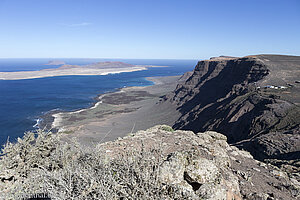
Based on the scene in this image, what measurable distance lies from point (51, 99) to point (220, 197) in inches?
2934

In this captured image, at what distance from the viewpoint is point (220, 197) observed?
450 cm

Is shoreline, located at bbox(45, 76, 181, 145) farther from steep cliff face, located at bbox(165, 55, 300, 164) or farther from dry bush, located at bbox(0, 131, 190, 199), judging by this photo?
dry bush, located at bbox(0, 131, 190, 199)

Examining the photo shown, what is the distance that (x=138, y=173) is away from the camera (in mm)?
4172

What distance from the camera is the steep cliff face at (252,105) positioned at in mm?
14953

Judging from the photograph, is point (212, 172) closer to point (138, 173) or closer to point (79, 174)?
point (138, 173)

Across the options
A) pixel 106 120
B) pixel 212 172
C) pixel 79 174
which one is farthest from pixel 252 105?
pixel 106 120

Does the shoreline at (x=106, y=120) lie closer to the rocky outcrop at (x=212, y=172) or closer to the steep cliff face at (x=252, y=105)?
the steep cliff face at (x=252, y=105)

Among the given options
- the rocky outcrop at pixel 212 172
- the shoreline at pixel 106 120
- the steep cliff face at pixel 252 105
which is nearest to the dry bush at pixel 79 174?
the rocky outcrop at pixel 212 172

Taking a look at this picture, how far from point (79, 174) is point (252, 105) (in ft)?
84.0

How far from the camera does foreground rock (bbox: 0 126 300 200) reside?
3.90 metres

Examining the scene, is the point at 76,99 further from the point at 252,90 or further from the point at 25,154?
the point at 25,154

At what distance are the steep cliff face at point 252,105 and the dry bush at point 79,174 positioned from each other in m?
12.2

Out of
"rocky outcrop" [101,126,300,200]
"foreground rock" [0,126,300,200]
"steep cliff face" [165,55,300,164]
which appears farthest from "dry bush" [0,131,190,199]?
"steep cliff face" [165,55,300,164]

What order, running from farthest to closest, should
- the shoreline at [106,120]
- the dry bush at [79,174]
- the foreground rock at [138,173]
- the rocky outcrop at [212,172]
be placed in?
the shoreline at [106,120] → the rocky outcrop at [212,172] → the foreground rock at [138,173] → the dry bush at [79,174]
